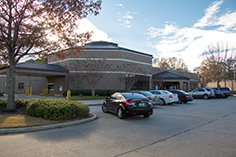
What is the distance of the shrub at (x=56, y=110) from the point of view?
8914 mm

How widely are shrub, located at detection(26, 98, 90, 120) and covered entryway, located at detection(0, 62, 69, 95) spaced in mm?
16972

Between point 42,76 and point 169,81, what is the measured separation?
90.3ft

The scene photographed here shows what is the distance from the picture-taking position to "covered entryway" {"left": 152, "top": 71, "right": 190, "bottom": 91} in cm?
3755

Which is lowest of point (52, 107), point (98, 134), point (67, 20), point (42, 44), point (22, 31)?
point (98, 134)

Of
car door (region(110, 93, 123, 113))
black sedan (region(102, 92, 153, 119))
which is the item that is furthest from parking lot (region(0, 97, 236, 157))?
car door (region(110, 93, 123, 113))

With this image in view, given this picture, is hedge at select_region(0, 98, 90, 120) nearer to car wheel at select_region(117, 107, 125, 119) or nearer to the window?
car wheel at select_region(117, 107, 125, 119)

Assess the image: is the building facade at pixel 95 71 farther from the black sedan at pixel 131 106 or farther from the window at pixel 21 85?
the black sedan at pixel 131 106

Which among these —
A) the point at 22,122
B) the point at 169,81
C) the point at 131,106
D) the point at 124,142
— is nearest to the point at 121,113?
the point at 131,106

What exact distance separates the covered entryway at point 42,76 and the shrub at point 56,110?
16972mm

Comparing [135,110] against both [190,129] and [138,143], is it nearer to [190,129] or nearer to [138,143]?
[190,129]

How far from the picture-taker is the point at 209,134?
683 cm

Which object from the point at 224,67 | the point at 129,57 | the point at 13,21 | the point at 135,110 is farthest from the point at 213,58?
the point at 13,21

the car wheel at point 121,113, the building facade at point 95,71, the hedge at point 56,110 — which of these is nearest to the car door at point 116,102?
the car wheel at point 121,113

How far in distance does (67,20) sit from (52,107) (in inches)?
233
